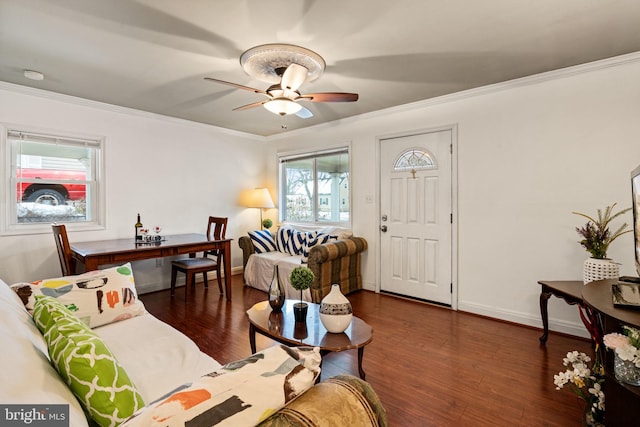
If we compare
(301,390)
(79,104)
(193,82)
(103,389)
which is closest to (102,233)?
(79,104)

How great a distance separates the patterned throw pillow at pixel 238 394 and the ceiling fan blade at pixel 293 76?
196cm

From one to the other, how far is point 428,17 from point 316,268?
2544 millimetres

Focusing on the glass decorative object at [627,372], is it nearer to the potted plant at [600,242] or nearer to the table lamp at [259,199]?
the potted plant at [600,242]

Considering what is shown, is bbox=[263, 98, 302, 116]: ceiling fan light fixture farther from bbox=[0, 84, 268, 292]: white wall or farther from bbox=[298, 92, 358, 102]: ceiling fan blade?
bbox=[0, 84, 268, 292]: white wall

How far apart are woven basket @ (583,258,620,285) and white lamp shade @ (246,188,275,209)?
13.1 feet

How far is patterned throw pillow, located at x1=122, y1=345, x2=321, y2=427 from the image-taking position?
61 centimetres

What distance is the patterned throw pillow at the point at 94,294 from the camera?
1709 mm

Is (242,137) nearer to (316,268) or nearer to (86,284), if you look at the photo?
(316,268)

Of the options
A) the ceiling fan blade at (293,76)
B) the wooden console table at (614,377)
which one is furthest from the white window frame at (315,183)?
the wooden console table at (614,377)

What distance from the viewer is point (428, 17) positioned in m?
2.02

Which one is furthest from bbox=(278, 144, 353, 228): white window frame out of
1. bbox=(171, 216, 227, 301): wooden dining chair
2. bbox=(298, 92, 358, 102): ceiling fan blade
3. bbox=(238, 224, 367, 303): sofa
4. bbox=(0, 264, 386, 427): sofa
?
bbox=(0, 264, 386, 427): sofa

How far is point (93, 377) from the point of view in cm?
88

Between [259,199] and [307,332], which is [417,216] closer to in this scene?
[307,332]

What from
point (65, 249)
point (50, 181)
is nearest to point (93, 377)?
point (65, 249)
